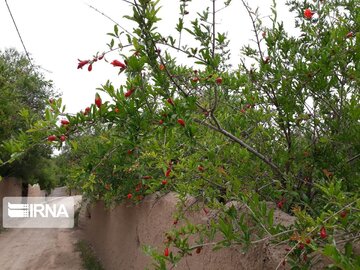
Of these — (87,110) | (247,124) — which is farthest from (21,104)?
(87,110)

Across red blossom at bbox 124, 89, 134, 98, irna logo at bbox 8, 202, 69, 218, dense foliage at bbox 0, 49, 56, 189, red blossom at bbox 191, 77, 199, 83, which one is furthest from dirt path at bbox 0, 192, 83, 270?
red blossom at bbox 124, 89, 134, 98

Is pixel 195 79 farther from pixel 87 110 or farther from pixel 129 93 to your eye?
pixel 87 110

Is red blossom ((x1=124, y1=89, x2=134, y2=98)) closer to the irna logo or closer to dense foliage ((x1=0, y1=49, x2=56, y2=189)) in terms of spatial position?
dense foliage ((x1=0, y1=49, x2=56, y2=189))

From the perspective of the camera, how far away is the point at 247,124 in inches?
113

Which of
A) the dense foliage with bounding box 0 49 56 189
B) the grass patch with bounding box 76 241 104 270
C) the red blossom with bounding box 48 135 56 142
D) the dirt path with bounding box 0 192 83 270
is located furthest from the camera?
the dense foliage with bounding box 0 49 56 189

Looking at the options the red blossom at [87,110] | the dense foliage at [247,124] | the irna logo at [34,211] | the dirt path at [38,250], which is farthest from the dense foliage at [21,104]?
the red blossom at [87,110]

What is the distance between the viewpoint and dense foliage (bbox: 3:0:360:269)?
189 centimetres

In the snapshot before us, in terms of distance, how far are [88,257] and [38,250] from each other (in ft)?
7.14

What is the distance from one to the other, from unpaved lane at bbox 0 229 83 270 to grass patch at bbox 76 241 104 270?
16cm

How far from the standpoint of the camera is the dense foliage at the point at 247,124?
1.89 m

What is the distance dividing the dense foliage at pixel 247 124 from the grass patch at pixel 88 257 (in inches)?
262

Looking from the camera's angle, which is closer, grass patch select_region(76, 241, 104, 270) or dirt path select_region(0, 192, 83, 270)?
grass patch select_region(76, 241, 104, 270)

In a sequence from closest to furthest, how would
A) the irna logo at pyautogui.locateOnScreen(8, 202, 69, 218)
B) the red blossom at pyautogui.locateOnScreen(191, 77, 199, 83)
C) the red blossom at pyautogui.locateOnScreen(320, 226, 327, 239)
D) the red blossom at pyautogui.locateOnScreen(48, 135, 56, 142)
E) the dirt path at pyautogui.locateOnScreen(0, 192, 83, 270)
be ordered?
the red blossom at pyautogui.locateOnScreen(320, 226, 327, 239) → the red blossom at pyautogui.locateOnScreen(48, 135, 56, 142) → the red blossom at pyautogui.locateOnScreen(191, 77, 199, 83) → the dirt path at pyautogui.locateOnScreen(0, 192, 83, 270) → the irna logo at pyautogui.locateOnScreen(8, 202, 69, 218)

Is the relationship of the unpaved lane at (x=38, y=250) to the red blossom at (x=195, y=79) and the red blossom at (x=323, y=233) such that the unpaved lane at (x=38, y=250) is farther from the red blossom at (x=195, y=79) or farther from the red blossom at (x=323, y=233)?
the red blossom at (x=323, y=233)
